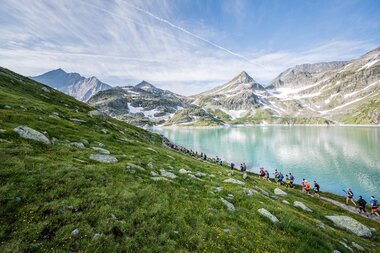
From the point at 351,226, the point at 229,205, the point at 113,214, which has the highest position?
the point at 113,214

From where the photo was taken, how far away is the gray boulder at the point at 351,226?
901 inches

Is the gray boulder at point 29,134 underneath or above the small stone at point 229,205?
above

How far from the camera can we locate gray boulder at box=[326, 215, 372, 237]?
75.0ft

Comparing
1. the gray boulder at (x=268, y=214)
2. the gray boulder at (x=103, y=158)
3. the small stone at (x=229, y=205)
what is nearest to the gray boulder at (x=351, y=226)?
the gray boulder at (x=268, y=214)

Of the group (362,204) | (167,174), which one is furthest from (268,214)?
(362,204)

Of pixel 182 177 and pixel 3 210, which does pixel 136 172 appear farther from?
pixel 3 210

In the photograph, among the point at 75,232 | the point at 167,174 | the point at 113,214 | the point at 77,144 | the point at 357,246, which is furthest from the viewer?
the point at 77,144

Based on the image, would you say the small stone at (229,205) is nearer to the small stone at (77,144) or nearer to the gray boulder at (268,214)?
the gray boulder at (268,214)

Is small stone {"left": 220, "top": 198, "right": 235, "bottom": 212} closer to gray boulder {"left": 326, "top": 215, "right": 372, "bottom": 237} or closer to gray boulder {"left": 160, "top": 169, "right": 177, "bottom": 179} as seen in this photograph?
gray boulder {"left": 160, "top": 169, "right": 177, "bottom": 179}

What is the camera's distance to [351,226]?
78.2ft

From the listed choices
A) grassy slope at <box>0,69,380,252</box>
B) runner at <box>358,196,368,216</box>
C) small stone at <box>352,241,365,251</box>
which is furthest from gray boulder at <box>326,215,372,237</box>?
runner at <box>358,196,368,216</box>

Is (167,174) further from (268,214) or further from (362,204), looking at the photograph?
(362,204)

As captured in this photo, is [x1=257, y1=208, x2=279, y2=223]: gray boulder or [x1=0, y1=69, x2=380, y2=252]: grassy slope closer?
[x1=0, y1=69, x2=380, y2=252]: grassy slope

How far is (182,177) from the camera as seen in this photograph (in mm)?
21141
